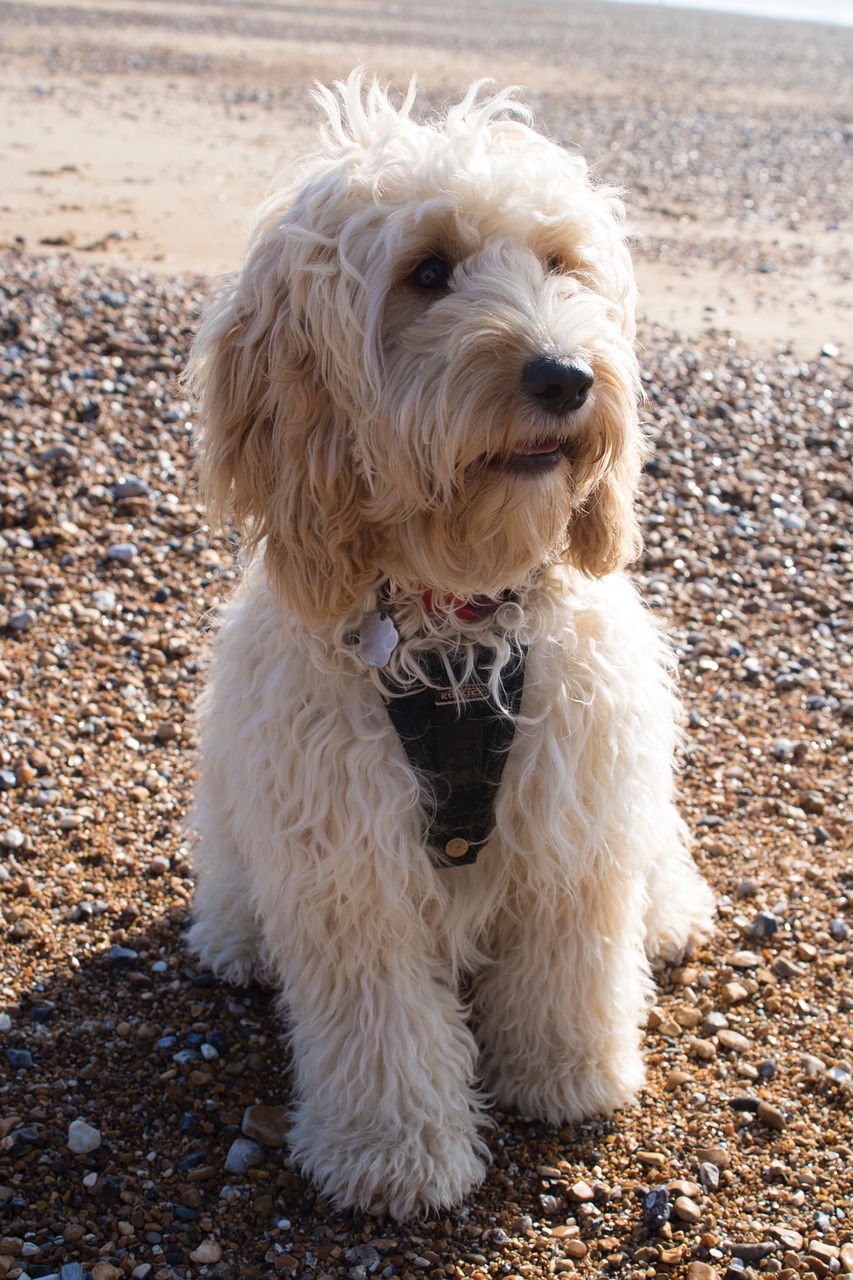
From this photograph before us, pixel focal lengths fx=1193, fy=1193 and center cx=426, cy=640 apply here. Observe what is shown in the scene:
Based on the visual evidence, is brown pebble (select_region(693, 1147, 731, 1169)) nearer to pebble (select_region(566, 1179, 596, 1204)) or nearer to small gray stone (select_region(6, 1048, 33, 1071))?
pebble (select_region(566, 1179, 596, 1204))

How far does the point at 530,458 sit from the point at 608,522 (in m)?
0.34

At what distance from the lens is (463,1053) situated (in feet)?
9.57

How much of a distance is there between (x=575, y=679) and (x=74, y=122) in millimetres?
11803

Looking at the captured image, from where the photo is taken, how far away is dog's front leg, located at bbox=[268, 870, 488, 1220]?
274 cm

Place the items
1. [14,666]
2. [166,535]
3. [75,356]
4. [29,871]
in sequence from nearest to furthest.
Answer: [29,871]
[14,666]
[166,535]
[75,356]

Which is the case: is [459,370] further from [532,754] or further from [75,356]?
[75,356]

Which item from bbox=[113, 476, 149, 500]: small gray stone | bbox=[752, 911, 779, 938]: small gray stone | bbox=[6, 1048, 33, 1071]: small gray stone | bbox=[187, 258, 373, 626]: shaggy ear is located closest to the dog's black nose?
bbox=[187, 258, 373, 626]: shaggy ear

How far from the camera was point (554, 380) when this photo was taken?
217cm

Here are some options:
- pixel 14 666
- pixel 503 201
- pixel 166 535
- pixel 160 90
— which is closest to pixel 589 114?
pixel 160 90

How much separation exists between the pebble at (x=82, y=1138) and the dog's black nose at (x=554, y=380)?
2035mm

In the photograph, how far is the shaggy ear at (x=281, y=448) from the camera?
239 cm

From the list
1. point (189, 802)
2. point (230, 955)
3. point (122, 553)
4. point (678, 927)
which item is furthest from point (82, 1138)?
point (122, 553)

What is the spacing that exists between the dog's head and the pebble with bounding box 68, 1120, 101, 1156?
4.70 feet

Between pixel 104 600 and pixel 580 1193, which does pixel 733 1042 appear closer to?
pixel 580 1193
